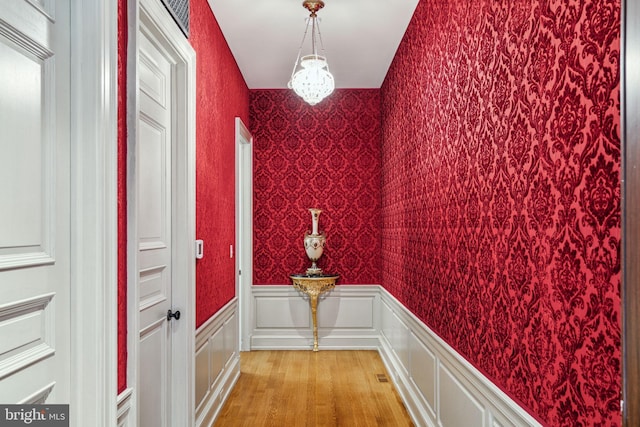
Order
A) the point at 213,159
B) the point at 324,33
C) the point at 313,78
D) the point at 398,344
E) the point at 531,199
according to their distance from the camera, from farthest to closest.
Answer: the point at 398,344
the point at 324,33
the point at 313,78
the point at 213,159
the point at 531,199

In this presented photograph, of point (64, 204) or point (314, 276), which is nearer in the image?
point (64, 204)

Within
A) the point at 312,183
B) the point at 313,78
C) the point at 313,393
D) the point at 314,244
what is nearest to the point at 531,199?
the point at 313,78

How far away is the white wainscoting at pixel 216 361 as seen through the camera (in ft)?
8.86

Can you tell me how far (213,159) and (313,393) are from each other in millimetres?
1982

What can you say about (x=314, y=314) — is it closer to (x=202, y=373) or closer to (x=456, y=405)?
(x=202, y=373)

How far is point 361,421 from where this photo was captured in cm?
303

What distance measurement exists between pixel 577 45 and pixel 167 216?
1917 mm

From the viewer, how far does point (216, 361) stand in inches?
124

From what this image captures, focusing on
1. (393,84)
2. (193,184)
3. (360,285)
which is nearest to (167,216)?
(193,184)

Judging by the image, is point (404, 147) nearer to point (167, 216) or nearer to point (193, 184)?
point (193, 184)
